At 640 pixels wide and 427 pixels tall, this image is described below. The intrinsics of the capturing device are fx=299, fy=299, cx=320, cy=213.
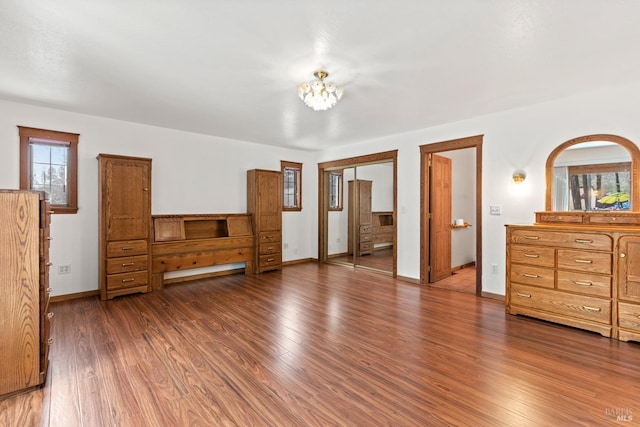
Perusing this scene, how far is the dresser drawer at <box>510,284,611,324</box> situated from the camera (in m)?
2.86

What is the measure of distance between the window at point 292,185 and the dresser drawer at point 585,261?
470cm

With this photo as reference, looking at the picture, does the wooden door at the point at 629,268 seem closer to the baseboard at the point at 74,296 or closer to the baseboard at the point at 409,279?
the baseboard at the point at 409,279

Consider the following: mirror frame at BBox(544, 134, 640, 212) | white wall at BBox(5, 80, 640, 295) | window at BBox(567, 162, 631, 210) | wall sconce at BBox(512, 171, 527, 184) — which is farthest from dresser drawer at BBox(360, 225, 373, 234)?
window at BBox(567, 162, 631, 210)

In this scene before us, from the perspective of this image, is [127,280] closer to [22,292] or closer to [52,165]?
[52,165]

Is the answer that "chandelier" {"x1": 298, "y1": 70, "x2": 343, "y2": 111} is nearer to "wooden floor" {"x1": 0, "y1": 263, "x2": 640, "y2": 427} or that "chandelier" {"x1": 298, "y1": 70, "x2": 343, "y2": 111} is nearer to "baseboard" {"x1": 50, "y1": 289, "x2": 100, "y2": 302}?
"wooden floor" {"x1": 0, "y1": 263, "x2": 640, "y2": 427}

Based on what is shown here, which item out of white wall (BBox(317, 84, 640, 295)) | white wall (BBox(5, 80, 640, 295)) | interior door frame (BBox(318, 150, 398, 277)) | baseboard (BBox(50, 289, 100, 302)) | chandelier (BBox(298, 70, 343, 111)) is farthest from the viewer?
interior door frame (BBox(318, 150, 398, 277))

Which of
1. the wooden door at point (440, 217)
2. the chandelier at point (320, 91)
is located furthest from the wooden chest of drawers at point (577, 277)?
the chandelier at point (320, 91)

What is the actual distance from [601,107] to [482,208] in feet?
5.38

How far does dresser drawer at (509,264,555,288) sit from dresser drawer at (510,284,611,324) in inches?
2.3

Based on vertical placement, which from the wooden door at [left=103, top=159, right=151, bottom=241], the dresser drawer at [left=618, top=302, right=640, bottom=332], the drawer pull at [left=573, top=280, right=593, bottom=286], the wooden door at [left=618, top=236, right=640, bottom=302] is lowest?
the dresser drawer at [left=618, top=302, right=640, bottom=332]

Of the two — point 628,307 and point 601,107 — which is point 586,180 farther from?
point 628,307

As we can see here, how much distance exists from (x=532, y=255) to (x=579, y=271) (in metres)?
0.41

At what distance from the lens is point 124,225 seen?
163 inches

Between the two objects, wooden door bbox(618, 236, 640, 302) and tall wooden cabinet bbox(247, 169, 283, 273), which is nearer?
wooden door bbox(618, 236, 640, 302)
